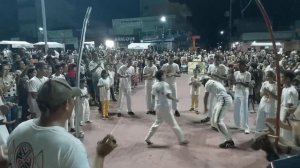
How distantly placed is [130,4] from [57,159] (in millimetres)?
56471

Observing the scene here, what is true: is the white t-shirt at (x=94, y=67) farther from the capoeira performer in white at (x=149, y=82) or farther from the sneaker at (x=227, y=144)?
the sneaker at (x=227, y=144)

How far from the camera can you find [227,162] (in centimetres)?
850

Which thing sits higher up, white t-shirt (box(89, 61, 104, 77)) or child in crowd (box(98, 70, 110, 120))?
white t-shirt (box(89, 61, 104, 77))

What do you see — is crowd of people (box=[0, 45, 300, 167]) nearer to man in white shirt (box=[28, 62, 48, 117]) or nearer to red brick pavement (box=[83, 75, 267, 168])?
man in white shirt (box=[28, 62, 48, 117])

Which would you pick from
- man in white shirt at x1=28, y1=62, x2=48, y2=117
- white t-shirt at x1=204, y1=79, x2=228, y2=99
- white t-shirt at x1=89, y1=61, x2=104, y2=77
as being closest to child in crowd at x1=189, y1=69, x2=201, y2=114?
white t-shirt at x1=204, y1=79, x2=228, y2=99

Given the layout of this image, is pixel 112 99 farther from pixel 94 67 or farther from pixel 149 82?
pixel 149 82

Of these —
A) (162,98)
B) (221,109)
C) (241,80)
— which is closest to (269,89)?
(221,109)

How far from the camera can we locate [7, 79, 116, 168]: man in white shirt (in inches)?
100

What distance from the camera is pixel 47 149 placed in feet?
8.46

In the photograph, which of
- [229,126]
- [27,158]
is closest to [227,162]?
[229,126]

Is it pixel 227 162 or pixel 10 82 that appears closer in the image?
pixel 227 162

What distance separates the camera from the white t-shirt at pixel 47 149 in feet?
8.34

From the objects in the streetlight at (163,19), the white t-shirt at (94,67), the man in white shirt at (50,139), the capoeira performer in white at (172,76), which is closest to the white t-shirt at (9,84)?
the white t-shirt at (94,67)

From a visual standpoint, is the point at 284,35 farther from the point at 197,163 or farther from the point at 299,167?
the point at 299,167
